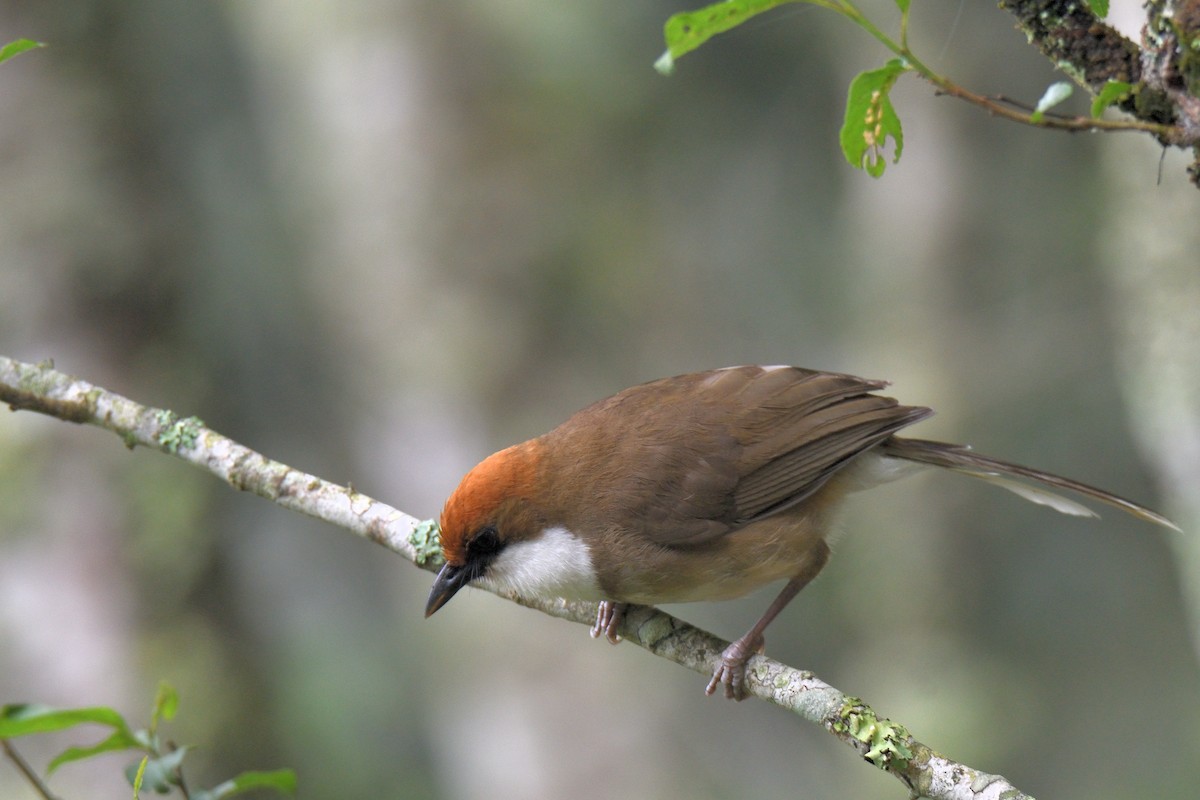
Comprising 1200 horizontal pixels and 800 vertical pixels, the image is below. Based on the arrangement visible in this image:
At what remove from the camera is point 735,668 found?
9.45ft

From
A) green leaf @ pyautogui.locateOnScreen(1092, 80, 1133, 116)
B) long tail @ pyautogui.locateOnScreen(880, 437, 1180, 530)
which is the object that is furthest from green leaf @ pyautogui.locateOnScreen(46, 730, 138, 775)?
long tail @ pyautogui.locateOnScreen(880, 437, 1180, 530)

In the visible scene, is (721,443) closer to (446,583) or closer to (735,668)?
(735,668)

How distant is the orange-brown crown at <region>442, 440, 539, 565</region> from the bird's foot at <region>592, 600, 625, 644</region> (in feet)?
1.45

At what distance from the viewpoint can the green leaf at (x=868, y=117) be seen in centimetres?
187

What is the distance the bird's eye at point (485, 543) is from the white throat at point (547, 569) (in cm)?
3

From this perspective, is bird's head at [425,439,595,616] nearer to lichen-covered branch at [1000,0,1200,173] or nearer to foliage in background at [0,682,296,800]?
foliage in background at [0,682,296,800]

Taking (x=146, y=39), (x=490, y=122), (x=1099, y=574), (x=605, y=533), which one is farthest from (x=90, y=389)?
(x=1099, y=574)

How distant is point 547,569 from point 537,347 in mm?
3629

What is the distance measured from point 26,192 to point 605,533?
323 cm

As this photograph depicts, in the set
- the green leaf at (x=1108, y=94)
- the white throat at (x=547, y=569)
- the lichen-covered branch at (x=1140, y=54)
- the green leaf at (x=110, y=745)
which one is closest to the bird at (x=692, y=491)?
the white throat at (x=547, y=569)

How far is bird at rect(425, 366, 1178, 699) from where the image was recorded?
10.4ft

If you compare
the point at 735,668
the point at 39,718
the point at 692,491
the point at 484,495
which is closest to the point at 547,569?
the point at 484,495

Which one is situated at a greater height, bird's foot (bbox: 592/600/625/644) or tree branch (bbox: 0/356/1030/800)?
tree branch (bbox: 0/356/1030/800)

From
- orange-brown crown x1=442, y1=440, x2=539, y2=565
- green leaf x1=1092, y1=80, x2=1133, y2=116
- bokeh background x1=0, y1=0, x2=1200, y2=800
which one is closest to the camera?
green leaf x1=1092, y1=80, x2=1133, y2=116
